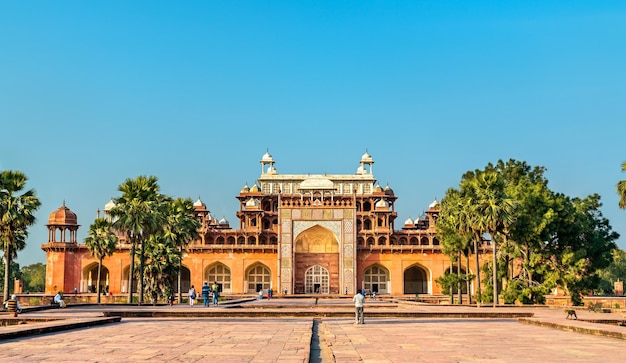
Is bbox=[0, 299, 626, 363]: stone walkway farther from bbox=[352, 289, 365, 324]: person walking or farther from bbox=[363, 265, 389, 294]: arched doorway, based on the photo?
bbox=[363, 265, 389, 294]: arched doorway

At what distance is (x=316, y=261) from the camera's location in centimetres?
6994

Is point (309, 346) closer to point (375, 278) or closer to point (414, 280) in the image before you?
point (375, 278)

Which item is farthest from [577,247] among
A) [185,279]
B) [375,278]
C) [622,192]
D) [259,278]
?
[185,279]

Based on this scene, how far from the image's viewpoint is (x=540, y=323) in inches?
821

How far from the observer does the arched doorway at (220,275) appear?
235 ft

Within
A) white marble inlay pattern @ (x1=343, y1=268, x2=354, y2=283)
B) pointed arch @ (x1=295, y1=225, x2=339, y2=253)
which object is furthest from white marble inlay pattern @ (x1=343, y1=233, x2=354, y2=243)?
white marble inlay pattern @ (x1=343, y1=268, x2=354, y2=283)

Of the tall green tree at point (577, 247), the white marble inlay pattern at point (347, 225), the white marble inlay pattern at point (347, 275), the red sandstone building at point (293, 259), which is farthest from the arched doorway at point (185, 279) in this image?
the tall green tree at point (577, 247)

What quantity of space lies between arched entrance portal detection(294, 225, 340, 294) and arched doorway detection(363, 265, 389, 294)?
137 inches

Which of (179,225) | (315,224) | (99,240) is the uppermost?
(315,224)

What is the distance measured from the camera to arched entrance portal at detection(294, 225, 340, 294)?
69375mm

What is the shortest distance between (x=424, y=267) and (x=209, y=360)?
60.0 meters

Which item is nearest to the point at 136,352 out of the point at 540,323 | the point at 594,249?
the point at 540,323

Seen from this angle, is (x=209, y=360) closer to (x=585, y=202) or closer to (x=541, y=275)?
(x=541, y=275)

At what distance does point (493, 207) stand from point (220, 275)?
39.5 meters
